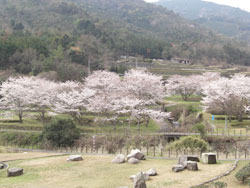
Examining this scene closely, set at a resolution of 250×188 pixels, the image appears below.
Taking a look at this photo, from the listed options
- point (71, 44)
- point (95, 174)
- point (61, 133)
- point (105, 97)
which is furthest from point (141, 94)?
point (71, 44)

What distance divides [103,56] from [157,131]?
49.1 m

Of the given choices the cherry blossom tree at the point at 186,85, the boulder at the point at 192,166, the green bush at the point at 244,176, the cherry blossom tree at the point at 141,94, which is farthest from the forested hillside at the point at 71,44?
the green bush at the point at 244,176

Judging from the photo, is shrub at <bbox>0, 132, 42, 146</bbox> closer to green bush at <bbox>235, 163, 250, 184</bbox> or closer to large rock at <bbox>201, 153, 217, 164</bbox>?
large rock at <bbox>201, 153, 217, 164</bbox>

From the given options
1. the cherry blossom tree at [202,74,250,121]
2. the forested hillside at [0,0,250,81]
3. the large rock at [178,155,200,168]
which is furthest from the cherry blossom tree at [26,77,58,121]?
the large rock at [178,155,200,168]

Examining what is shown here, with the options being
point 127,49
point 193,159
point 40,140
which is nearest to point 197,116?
point 40,140

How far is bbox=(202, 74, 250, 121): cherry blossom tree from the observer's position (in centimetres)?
3478

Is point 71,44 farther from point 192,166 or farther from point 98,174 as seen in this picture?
point 192,166

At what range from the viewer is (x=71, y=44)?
7444cm

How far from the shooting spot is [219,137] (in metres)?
28.6

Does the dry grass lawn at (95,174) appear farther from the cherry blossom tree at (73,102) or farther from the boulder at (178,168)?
the cherry blossom tree at (73,102)

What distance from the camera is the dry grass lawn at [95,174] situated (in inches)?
544

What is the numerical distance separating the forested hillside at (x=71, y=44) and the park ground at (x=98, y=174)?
34484mm

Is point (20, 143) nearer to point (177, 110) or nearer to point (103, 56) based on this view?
point (177, 110)

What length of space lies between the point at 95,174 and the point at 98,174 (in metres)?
0.16
